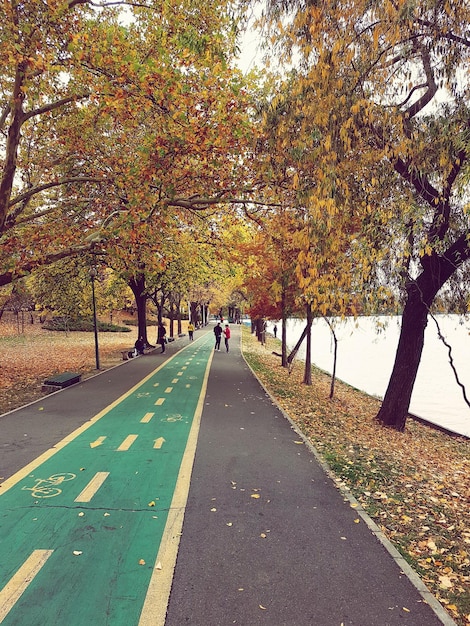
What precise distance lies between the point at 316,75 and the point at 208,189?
225 inches

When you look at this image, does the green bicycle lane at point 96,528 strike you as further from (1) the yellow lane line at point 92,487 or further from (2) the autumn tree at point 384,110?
Answer: (2) the autumn tree at point 384,110

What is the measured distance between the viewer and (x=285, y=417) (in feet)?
35.8

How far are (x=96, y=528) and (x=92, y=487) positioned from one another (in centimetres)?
124

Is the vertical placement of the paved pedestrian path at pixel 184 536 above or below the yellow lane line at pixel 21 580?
below

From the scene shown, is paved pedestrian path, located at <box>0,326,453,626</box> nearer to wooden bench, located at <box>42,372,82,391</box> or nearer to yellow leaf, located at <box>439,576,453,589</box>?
yellow leaf, located at <box>439,576,453,589</box>

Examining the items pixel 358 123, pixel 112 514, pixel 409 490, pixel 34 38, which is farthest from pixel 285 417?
pixel 34 38

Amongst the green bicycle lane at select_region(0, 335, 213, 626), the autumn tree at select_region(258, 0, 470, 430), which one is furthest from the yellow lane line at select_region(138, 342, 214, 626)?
the autumn tree at select_region(258, 0, 470, 430)

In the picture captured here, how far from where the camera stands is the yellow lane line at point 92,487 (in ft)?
18.8

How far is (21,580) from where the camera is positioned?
3959mm

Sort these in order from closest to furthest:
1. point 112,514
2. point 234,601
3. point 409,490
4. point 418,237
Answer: point 234,601, point 112,514, point 409,490, point 418,237

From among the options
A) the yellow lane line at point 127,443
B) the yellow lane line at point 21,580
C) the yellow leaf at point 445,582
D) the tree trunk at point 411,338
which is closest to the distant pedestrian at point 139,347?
the tree trunk at point 411,338

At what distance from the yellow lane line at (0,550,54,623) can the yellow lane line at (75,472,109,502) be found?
129 centimetres

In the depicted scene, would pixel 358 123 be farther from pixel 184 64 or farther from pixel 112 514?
pixel 112 514

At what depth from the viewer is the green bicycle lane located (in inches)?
144
